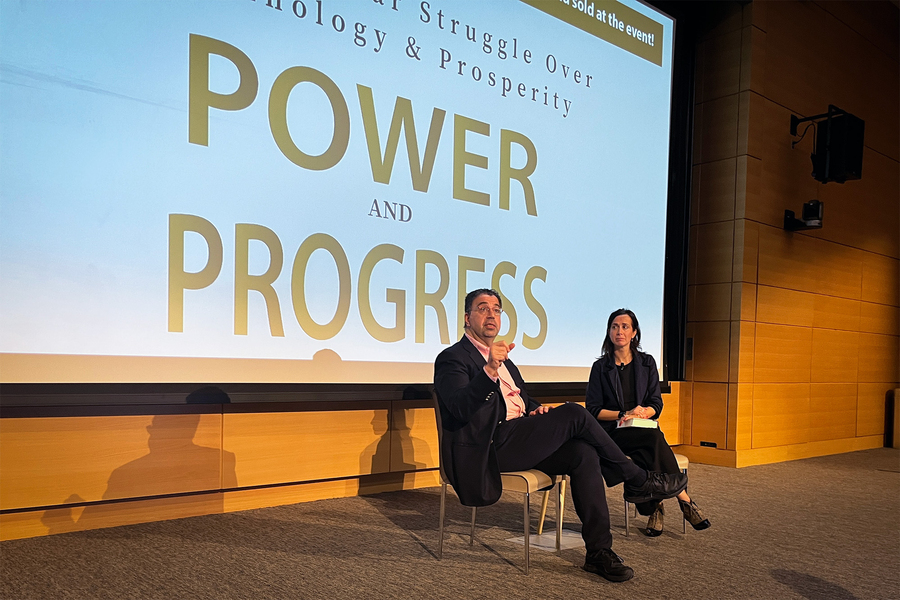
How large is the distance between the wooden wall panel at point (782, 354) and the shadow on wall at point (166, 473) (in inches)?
181

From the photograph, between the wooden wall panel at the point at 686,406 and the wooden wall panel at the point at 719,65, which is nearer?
the wooden wall panel at the point at 719,65

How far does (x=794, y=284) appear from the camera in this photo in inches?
264

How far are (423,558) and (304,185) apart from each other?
6.43 ft

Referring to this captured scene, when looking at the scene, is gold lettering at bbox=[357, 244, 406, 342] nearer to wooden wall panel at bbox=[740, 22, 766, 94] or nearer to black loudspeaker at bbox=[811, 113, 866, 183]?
wooden wall panel at bbox=[740, 22, 766, 94]

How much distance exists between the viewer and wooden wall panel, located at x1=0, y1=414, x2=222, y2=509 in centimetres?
318

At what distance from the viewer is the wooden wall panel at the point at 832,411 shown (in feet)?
22.9

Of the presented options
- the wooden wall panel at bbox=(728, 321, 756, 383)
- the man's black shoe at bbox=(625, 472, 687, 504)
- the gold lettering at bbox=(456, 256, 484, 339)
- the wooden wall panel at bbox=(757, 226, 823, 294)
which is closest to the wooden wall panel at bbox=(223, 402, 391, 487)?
the gold lettering at bbox=(456, 256, 484, 339)

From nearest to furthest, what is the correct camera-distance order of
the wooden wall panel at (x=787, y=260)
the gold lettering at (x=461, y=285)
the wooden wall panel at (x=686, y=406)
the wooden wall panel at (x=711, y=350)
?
1. the gold lettering at (x=461, y=285)
2. the wooden wall panel at (x=711, y=350)
3. the wooden wall panel at (x=787, y=260)
4. the wooden wall panel at (x=686, y=406)

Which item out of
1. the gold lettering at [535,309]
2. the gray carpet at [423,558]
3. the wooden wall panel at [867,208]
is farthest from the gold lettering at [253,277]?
the wooden wall panel at [867,208]

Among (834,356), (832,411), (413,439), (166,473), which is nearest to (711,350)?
(834,356)

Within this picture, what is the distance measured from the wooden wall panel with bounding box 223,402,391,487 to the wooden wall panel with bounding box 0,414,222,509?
141mm

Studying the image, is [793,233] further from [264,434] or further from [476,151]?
[264,434]

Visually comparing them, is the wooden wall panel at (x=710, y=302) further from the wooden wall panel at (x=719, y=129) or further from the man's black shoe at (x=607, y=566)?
the man's black shoe at (x=607, y=566)

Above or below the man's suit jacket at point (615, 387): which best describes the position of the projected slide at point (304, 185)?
above
